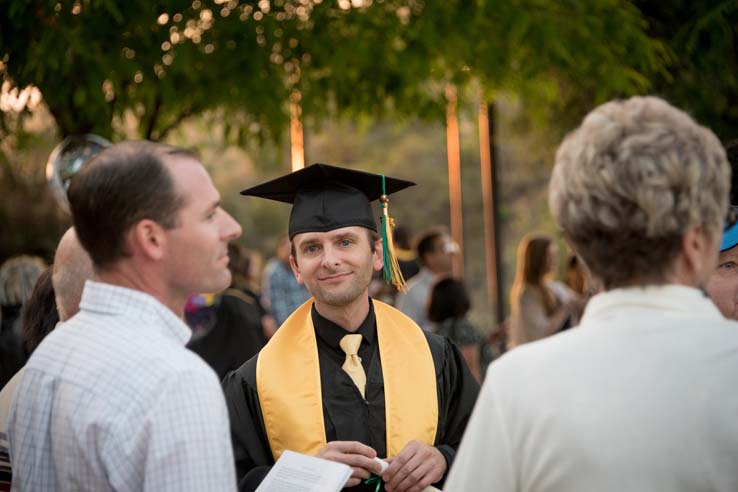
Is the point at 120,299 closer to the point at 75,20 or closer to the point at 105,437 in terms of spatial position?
the point at 105,437

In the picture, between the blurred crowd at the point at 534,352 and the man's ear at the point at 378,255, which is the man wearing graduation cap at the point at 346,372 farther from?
the blurred crowd at the point at 534,352

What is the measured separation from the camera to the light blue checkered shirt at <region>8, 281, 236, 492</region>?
185 centimetres

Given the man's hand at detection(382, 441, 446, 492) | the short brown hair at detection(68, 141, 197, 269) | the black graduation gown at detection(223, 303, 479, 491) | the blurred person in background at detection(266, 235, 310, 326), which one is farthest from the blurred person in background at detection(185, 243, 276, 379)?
the short brown hair at detection(68, 141, 197, 269)

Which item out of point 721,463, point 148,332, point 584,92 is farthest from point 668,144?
point 584,92

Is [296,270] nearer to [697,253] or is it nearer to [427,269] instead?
[697,253]

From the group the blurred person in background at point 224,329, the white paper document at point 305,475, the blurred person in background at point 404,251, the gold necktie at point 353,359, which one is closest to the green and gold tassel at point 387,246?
the gold necktie at point 353,359

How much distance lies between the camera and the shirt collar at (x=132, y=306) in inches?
79.7

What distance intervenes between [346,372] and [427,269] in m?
4.79

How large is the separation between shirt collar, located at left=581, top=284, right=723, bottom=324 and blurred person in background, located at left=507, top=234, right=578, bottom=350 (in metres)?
5.35

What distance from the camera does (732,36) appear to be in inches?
231

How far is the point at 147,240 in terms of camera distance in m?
2.04

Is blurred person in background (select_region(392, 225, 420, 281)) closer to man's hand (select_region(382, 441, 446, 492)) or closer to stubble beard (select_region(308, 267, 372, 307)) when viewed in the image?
stubble beard (select_region(308, 267, 372, 307))

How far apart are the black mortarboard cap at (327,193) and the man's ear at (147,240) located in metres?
1.35

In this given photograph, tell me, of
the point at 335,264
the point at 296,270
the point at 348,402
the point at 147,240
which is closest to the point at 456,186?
the point at 296,270
